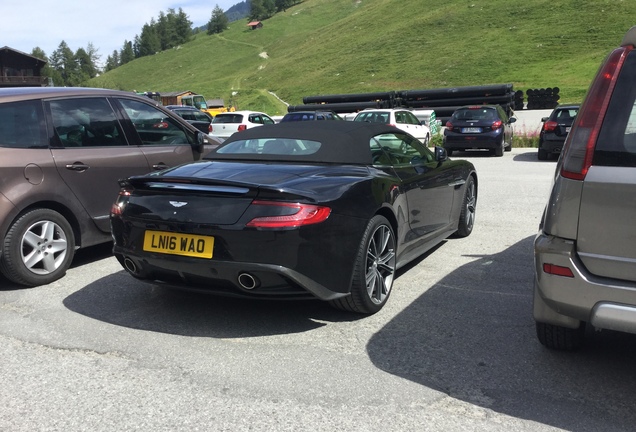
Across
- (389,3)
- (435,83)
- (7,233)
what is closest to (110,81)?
(389,3)

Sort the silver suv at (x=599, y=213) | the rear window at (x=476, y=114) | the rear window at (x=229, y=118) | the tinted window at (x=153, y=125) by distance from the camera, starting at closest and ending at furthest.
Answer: the silver suv at (x=599, y=213) < the tinted window at (x=153, y=125) < the rear window at (x=476, y=114) < the rear window at (x=229, y=118)

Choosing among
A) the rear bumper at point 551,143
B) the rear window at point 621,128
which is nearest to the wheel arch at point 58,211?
the rear window at point 621,128

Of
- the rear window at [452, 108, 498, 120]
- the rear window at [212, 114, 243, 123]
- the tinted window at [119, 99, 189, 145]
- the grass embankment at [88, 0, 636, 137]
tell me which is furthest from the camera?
the grass embankment at [88, 0, 636, 137]

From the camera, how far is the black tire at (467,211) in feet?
22.6

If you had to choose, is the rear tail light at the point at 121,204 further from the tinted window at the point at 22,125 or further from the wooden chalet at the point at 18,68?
the wooden chalet at the point at 18,68

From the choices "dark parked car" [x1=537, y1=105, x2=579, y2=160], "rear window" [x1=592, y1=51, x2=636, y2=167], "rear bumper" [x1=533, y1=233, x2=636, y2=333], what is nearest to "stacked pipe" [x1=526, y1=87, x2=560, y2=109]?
"dark parked car" [x1=537, y1=105, x2=579, y2=160]

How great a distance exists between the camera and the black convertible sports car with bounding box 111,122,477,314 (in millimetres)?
3828

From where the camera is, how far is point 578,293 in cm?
299

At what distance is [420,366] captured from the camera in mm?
3551

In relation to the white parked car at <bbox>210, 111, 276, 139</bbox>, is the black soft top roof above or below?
above

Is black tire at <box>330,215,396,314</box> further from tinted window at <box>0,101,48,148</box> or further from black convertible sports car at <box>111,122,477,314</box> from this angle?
tinted window at <box>0,101,48,148</box>

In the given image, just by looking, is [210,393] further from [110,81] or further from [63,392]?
[110,81]

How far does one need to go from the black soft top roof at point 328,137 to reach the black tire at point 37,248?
60.7 inches

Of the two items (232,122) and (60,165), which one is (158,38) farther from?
(60,165)
